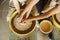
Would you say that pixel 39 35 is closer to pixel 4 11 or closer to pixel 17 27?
pixel 17 27

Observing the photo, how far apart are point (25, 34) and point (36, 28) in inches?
3.2

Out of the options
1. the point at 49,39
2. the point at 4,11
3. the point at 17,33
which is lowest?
the point at 49,39

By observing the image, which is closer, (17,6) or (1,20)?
(17,6)

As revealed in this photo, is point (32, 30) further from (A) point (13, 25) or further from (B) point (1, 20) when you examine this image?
(B) point (1, 20)

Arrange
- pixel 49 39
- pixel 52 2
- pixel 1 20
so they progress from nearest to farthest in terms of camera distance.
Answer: pixel 52 2, pixel 49 39, pixel 1 20

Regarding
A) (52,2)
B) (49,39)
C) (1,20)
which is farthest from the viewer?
(1,20)

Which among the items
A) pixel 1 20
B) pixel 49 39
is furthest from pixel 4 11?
pixel 49 39

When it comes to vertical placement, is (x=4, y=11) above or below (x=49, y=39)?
above

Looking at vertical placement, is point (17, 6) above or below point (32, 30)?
above

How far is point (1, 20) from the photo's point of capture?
1.11 metres

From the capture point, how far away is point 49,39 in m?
0.90

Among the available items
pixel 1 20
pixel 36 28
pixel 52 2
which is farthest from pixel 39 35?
pixel 1 20

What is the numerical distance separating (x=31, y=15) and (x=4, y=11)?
35cm

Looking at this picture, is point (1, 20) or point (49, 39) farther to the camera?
point (1, 20)
